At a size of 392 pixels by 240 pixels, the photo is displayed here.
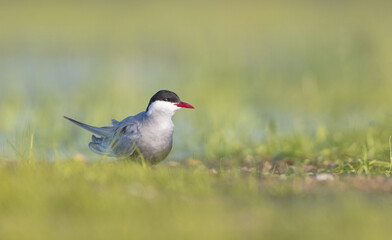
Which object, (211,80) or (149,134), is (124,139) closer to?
(149,134)

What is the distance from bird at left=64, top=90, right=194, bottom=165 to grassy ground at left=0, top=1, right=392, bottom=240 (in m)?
0.38

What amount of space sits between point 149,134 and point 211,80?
4749 millimetres

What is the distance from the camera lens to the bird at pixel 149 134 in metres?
6.48

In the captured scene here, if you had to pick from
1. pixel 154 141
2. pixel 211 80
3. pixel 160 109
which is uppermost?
pixel 160 109

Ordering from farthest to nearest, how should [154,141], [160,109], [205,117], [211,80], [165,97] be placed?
1. [211,80]
2. [205,117]
3. [165,97]
4. [160,109]
5. [154,141]

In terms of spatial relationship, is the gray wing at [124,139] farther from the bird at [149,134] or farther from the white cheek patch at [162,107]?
the white cheek patch at [162,107]

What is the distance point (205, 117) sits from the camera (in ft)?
32.0

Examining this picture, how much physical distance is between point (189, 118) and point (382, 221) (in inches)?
235

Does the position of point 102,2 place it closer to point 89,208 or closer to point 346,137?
point 346,137

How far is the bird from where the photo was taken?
21.3 feet

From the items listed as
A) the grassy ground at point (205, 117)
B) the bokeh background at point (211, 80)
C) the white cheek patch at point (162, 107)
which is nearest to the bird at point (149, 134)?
the white cheek patch at point (162, 107)

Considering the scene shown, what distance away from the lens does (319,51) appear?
1194 centimetres

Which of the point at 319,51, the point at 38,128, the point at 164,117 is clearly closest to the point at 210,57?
the point at 319,51

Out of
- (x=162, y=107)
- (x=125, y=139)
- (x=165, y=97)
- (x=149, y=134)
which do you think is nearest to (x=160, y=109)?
(x=162, y=107)
